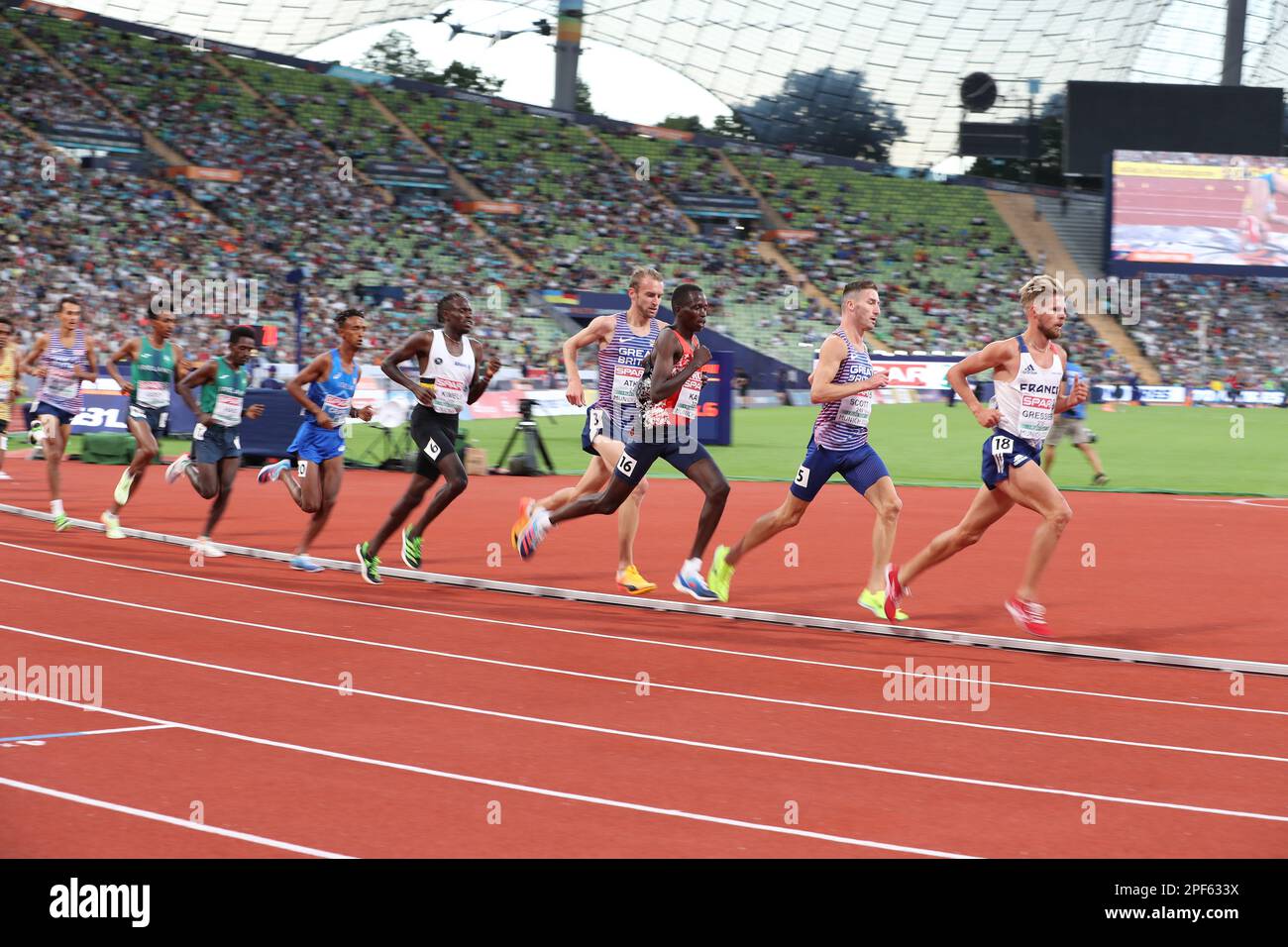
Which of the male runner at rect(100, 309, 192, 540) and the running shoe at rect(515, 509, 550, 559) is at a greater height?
the male runner at rect(100, 309, 192, 540)

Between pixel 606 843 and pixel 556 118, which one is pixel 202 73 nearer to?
pixel 556 118

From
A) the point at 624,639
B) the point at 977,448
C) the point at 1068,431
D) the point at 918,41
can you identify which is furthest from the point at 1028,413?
the point at 918,41

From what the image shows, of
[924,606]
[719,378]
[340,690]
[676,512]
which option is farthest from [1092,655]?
[719,378]

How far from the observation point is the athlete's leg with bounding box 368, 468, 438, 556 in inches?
430

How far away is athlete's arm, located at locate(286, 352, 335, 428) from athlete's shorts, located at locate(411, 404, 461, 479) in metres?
0.99

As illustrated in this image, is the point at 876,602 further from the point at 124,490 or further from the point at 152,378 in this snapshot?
the point at 152,378

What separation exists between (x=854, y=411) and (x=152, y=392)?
7.71 metres

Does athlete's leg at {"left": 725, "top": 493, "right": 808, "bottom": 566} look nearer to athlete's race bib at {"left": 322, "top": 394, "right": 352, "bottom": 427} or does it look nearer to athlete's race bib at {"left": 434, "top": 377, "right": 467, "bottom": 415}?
athlete's race bib at {"left": 434, "top": 377, "right": 467, "bottom": 415}

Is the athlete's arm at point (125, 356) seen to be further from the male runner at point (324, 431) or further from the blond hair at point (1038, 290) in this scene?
the blond hair at point (1038, 290)

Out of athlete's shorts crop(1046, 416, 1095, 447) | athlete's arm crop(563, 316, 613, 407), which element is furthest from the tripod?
athlete's arm crop(563, 316, 613, 407)

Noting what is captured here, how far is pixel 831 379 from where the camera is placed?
9.65 meters

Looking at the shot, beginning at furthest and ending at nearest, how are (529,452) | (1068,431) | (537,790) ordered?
(529,452)
(1068,431)
(537,790)

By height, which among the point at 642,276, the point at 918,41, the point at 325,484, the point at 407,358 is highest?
the point at 918,41

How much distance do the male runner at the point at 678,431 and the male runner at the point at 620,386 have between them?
0.27 metres
